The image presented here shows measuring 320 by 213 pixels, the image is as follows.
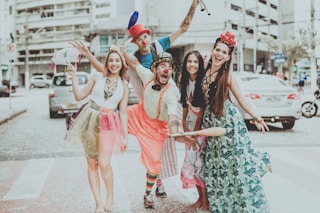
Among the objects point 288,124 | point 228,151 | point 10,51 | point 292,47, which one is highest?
point 292,47

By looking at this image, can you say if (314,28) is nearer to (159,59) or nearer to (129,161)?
(129,161)

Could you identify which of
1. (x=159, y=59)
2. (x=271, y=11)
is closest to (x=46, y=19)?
(x=271, y=11)

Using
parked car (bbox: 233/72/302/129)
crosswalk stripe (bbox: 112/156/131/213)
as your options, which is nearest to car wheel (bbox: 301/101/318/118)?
parked car (bbox: 233/72/302/129)

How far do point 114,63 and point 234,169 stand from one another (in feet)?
5.12

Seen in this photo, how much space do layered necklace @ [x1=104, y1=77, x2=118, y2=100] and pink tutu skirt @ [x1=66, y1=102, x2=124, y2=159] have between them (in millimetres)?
149

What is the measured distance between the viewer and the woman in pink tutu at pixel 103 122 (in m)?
4.33

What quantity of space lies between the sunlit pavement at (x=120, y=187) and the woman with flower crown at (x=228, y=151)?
1.98ft

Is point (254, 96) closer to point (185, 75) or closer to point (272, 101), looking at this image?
point (272, 101)

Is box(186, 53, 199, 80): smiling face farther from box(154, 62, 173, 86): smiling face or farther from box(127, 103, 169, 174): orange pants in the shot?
box(127, 103, 169, 174): orange pants

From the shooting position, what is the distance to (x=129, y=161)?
7.30 meters

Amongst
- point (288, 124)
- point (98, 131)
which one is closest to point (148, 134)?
point (98, 131)

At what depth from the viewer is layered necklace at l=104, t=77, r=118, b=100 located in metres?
4.34

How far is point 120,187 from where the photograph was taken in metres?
5.52

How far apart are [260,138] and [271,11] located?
22.7m
